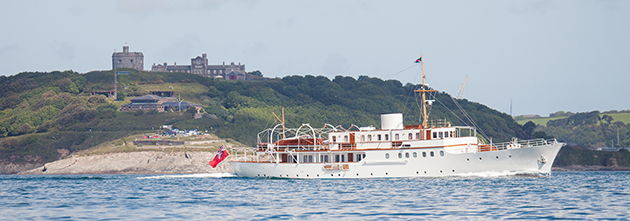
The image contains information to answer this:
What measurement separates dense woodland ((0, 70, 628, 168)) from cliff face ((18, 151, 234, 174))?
14620mm

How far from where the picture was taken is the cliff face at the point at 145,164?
365 ft

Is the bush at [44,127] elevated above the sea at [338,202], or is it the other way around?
the bush at [44,127]

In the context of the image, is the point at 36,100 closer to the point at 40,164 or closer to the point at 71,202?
the point at 40,164

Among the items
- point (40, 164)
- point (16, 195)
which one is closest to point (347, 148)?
point (16, 195)

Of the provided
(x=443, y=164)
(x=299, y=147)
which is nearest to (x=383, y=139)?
(x=443, y=164)

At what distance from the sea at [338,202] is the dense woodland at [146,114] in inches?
3019

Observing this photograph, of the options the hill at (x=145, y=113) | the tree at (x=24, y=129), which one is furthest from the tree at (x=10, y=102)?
the tree at (x=24, y=129)

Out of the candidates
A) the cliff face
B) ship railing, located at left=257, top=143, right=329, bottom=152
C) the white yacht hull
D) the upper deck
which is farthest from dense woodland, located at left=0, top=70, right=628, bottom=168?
the white yacht hull

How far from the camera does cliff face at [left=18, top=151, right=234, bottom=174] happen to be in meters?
111

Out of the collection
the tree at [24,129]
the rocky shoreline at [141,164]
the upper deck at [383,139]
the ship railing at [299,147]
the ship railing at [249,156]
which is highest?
the tree at [24,129]

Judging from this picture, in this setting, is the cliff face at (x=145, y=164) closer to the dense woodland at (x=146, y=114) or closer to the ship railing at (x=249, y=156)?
the ship railing at (x=249, y=156)

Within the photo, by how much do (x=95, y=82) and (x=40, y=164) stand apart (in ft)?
219

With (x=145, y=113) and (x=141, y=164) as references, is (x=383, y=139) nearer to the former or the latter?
(x=141, y=164)

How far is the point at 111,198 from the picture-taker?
4559 centimetres
